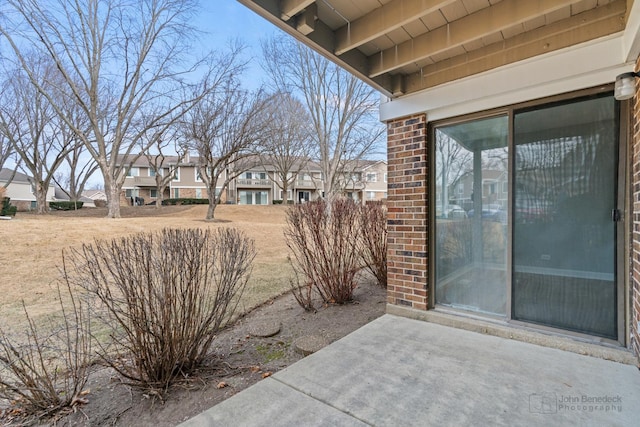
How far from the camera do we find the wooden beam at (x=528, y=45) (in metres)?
2.51

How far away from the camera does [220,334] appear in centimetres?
367

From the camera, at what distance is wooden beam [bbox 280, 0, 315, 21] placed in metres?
2.24

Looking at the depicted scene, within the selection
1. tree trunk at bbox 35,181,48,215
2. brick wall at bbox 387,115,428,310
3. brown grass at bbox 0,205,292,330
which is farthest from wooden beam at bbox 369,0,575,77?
tree trunk at bbox 35,181,48,215

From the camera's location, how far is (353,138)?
1794 cm

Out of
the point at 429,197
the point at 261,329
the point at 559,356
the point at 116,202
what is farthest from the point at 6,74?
the point at 559,356

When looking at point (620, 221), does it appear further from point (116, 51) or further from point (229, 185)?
point (229, 185)

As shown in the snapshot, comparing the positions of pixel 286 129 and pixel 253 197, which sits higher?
pixel 286 129

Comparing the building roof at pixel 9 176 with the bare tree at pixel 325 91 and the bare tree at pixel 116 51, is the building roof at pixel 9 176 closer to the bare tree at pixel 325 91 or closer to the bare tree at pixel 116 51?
the bare tree at pixel 116 51

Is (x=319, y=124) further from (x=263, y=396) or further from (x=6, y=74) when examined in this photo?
(x=6, y=74)

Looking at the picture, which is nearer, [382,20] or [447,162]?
[382,20]

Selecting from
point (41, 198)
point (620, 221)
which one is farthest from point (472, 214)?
point (41, 198)

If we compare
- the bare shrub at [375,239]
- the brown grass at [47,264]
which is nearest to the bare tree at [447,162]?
the bare shrub at [375,239]

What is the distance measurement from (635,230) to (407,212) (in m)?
1.90

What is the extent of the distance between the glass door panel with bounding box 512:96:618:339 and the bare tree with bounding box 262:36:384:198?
11564mm
